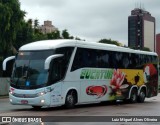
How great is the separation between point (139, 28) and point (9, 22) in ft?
216

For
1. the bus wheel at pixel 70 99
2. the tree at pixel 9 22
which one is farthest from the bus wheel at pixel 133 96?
the tree at pixel 9 22

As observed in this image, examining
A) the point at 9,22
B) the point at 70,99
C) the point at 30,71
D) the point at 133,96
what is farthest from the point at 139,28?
the point at 30,71

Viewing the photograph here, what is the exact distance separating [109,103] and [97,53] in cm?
491

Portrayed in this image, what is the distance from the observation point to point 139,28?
4235 inches

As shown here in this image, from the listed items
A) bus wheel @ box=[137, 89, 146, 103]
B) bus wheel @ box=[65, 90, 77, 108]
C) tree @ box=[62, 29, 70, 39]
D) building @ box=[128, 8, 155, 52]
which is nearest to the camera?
bus wheel @ box=[65, 90, 77, 108]

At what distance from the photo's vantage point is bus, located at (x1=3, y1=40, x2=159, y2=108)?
19719 millimetres

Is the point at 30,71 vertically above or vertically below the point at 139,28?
below

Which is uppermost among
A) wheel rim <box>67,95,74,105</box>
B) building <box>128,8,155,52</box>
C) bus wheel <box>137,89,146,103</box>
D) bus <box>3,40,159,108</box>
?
building <box>128,8,155,52</box>

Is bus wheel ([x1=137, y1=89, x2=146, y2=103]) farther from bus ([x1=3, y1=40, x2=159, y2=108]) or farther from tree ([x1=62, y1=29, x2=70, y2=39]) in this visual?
tree ([x1=62, y1=29, x2=70, y2=39])

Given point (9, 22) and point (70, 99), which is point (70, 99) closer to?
point (70, 99)

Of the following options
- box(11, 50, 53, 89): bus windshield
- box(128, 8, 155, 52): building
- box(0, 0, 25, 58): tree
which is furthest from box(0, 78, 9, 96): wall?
box(128, 8, 155, 52): building

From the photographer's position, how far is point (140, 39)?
10869 cm

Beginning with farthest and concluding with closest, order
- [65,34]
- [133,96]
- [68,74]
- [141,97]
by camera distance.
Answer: [65,34], [141,97], [133,96], [68,74]

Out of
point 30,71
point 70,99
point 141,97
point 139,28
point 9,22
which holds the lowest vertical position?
point 141,97
